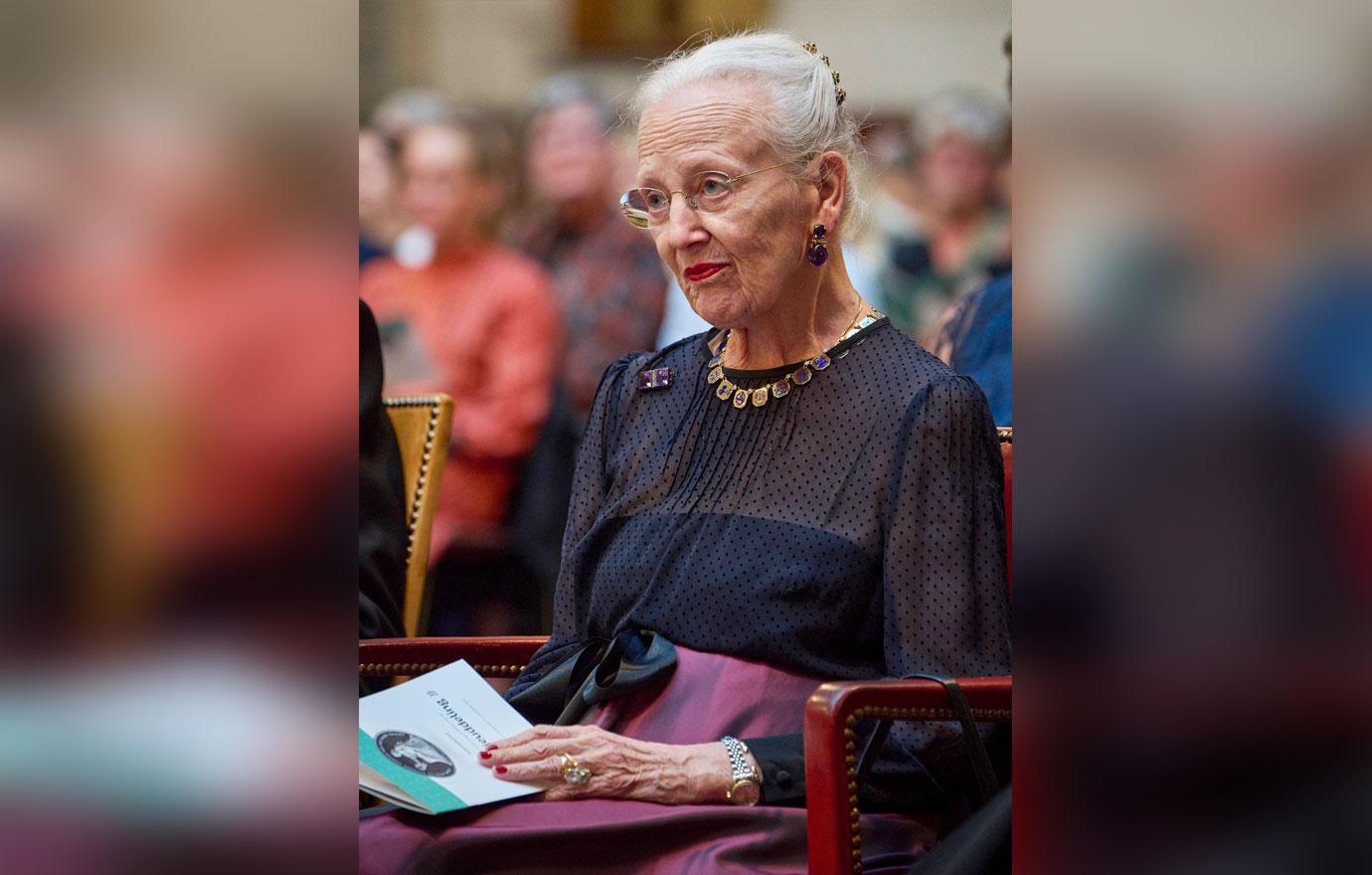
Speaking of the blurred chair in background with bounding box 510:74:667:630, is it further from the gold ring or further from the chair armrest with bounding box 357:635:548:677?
the gold ring

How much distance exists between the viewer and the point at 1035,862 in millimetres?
499

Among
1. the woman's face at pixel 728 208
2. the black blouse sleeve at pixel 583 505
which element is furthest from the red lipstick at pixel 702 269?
the black blouse sleeve at pixel 583 505

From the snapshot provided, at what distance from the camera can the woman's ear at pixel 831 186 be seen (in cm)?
187

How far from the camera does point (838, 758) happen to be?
147cm

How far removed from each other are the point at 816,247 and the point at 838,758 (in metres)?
0.72

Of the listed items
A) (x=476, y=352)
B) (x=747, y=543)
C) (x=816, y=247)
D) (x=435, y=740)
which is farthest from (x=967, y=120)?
(x=435, y=740)

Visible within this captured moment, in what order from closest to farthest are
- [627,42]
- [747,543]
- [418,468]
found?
[747,543] < [418,468] < [627,42]

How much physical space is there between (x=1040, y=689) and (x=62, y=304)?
0.34 m

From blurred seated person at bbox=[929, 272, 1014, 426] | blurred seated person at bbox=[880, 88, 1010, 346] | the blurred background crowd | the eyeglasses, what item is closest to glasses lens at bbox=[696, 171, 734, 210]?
the eyeglasses

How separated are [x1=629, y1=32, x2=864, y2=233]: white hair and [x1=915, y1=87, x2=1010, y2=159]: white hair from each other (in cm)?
138

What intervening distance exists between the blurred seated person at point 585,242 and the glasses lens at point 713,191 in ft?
3.70

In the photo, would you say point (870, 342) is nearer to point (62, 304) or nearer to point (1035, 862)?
point (1035, 862)

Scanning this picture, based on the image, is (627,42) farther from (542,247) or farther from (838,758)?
(838,758)

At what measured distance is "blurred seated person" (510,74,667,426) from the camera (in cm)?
302
